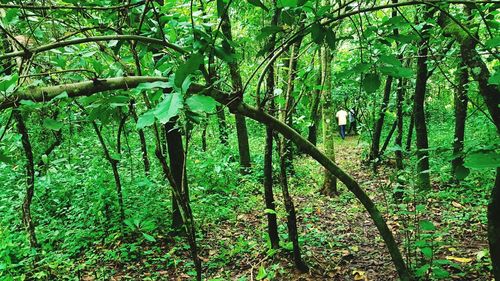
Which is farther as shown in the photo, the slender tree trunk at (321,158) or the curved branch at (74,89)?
the slender tree trunk at (321,158)

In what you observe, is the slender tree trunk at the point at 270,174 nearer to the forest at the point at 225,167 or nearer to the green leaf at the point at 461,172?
the forest at the point at 225,167

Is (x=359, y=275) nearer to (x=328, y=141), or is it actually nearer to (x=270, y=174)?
(x=270, y=174)

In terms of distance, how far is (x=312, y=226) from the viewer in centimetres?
524

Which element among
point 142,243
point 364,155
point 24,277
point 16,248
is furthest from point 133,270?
point 364,155

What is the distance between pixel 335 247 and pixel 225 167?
361 cm

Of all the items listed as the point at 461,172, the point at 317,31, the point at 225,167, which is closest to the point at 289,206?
the point at 461,172

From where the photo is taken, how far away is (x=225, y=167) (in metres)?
7.48

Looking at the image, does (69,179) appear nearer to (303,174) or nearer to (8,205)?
(8,205)

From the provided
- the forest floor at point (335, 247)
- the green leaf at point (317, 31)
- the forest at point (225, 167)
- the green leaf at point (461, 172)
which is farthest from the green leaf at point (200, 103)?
the forest floor at point (335, 247)

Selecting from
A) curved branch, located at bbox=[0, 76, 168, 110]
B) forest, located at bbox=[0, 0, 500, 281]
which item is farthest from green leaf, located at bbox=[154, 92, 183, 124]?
curved branch, located at bbox=[0, 76, 168, 110]

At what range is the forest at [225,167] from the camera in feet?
5.70

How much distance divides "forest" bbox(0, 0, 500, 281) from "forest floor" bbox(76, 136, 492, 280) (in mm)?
28

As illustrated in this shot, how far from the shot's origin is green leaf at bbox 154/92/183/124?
0.84 m

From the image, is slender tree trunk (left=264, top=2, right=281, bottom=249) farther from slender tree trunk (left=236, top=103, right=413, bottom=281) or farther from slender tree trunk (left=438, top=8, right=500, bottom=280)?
slender tree trunk (left=438, top=8, right=500, bottom=280)
